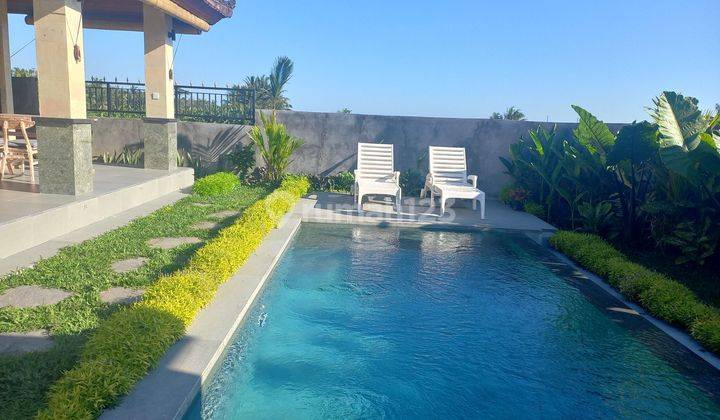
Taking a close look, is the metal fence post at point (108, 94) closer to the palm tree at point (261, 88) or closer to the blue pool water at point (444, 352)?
the blue pool water at point (444, 352)

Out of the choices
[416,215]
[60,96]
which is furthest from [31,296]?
[416,215]

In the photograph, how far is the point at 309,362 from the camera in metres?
4.57

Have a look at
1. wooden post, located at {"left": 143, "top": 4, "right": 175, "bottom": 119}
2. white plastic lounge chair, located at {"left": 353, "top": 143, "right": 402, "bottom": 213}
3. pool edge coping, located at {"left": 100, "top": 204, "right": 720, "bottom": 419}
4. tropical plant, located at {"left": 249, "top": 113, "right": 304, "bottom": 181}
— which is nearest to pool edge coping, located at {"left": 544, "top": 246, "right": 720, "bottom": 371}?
pool edge coping, located at {"left": 100, "top": 204, "right": 720, "bottom": 419}

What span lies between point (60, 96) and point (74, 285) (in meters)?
3.86

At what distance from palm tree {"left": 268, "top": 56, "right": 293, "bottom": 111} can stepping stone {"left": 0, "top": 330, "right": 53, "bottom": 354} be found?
110ft

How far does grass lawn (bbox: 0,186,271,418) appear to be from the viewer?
3.46 m

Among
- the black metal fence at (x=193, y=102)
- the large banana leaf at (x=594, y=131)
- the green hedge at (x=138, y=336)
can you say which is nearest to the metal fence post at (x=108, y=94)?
the black metal fence at (x=193, y=102)

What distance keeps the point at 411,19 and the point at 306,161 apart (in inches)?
808

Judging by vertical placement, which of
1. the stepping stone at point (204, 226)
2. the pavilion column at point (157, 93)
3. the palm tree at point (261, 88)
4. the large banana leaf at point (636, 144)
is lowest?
the stepping stone at point (204, 226)

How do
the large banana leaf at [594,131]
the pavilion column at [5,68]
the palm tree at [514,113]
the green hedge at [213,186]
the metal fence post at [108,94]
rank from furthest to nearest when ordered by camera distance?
the palm tree at [514,113]
the metal fence post at [108,94]
the pavilion column at [5,68]
the green hedge at [213,186]
the large banana leaf at [594,131]

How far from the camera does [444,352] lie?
4.92 meters

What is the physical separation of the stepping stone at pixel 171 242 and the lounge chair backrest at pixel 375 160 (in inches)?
210

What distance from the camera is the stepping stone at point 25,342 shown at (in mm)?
3912

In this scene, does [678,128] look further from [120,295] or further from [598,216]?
[120,295]
